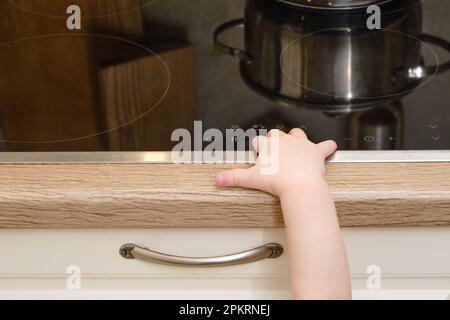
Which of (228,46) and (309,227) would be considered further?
(228,46)

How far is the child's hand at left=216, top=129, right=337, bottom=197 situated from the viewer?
45cm

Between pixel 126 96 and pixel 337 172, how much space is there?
264 millimetres

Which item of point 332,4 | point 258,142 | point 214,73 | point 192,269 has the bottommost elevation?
point 192,269

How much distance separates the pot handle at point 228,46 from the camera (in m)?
0.70

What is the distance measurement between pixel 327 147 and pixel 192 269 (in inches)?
7.0

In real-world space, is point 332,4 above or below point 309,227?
above

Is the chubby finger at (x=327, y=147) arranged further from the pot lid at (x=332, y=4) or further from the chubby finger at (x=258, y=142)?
the pot lid at (x=332, y=4)

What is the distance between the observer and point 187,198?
0.44 m

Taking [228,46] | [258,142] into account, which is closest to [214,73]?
[228,46]

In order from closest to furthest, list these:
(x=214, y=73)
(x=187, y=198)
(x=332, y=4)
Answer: (x=187, y=198)
(x=214, y=73)
(x=332, y=4)

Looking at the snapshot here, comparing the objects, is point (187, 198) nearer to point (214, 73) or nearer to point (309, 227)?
point (309, 227)

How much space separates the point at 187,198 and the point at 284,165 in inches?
3.9

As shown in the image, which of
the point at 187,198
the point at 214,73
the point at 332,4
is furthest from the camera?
the point at 332,4
